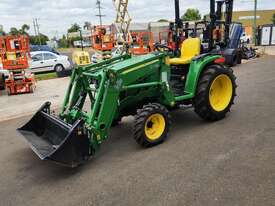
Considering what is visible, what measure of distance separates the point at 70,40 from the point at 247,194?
230ft

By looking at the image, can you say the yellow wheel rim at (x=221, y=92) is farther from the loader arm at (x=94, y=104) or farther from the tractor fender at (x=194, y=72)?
the loader arm at (x=94, y=104)

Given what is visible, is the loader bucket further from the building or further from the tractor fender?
the building

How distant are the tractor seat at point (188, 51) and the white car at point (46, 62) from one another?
11811 millimetres

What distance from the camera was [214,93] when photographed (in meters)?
6.30

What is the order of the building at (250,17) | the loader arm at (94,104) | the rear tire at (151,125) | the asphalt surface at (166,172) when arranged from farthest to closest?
the building at (250,17), the rear tire at (151,125), the loader arm at (94,104), the asphalt surface at (166,172)

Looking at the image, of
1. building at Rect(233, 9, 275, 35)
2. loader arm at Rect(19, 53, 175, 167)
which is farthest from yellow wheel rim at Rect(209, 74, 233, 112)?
building at Rect(233, 9, 275, 35)

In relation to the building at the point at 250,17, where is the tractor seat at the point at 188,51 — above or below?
below

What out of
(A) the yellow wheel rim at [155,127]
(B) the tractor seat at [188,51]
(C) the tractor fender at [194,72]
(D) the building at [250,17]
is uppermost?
(D) the building at [250,17]

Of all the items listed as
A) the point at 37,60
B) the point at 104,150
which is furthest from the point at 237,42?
the point at 104,150

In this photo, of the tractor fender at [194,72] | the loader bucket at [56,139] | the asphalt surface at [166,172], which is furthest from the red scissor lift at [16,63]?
the tractor fender at [194,72]

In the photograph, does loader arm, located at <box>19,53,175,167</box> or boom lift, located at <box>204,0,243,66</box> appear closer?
loader arm, located at <box>19,53,175,167</box>

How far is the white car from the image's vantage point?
17.2 meters

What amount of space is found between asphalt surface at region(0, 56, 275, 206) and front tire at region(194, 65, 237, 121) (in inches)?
9.6

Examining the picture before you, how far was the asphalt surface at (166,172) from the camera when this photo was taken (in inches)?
139
